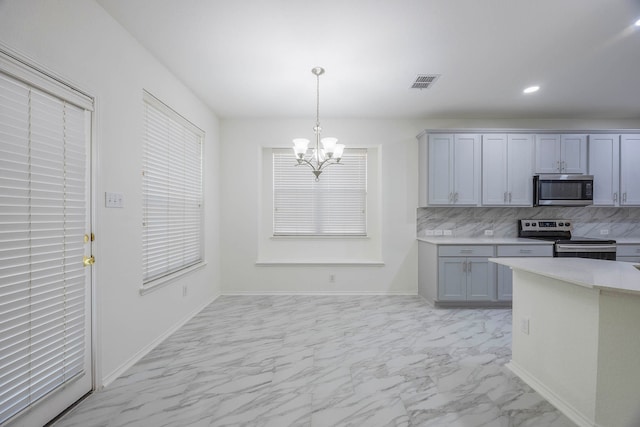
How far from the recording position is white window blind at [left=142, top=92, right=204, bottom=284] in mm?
2607

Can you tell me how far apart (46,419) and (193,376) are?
0.81 metres

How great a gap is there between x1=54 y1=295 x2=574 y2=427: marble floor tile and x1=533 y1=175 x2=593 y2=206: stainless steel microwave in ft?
5.88

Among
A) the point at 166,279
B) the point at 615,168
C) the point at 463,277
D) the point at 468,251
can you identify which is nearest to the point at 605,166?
the point at 615,168

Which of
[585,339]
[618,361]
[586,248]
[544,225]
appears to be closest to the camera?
[618,361]

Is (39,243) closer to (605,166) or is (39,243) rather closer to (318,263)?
(318,263)

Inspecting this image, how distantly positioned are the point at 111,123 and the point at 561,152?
17.0 feet

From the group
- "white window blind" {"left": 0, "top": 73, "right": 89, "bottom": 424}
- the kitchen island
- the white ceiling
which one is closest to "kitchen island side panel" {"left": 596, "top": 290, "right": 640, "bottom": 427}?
the kitchen island

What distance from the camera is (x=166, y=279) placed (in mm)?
2768

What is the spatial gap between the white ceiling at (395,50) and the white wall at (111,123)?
24 centimetres

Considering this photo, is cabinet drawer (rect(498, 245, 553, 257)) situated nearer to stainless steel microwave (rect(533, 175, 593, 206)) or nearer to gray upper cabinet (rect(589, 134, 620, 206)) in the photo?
stainless steel microwave (rect(533, 175, 593, 206))

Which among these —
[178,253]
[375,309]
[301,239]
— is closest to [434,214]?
[375,309]

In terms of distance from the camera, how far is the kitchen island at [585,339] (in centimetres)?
150

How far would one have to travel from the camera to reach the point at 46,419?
63.1 inches

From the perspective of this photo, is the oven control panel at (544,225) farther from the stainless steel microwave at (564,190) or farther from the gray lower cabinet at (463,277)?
the gray lower cabinet at (463,277)
